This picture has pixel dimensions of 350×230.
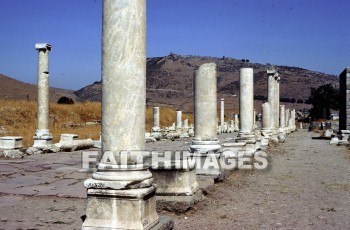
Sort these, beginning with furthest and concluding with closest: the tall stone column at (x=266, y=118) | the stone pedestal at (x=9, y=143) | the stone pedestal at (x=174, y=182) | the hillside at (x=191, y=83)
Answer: the hillside at (x=191, y=83)
the tall stone column at (x=266, y=118)
the stone pedestal at (x=9, y=143)
the stone pedestal at (x=174, y=182)

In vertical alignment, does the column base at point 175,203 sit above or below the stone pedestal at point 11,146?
below

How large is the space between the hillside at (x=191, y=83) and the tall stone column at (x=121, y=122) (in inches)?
3514

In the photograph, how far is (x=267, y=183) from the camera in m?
9.46

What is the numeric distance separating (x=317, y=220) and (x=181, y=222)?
1.95 metres

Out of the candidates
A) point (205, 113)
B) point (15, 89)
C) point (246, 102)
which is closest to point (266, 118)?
point (246, 102)

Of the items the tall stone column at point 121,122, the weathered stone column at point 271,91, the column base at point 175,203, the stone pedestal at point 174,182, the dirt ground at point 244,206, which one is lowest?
the dirt ground at point 244,206

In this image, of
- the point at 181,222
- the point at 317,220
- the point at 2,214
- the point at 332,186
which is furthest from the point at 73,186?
the point at 332,186

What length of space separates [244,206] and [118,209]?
304 centimetres

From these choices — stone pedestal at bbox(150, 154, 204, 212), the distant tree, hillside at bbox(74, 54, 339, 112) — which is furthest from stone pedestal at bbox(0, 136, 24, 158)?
hillside at bbox(74, 54, 339, 112)

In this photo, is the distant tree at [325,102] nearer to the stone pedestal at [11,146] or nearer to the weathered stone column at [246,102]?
the weathered stone column at [246,102]

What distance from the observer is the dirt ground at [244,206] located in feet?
19.2

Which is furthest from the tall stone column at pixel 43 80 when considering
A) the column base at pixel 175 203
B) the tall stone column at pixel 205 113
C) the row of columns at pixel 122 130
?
the row of columns at pixel 122 130

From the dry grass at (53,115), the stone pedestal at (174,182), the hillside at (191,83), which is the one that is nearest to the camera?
the stone pedestal at (174,182)

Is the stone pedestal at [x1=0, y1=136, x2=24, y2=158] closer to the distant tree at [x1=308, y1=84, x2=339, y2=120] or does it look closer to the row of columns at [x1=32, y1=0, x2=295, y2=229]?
the row of columns at [x1=32, y1=0, x2=295, y2=229]
